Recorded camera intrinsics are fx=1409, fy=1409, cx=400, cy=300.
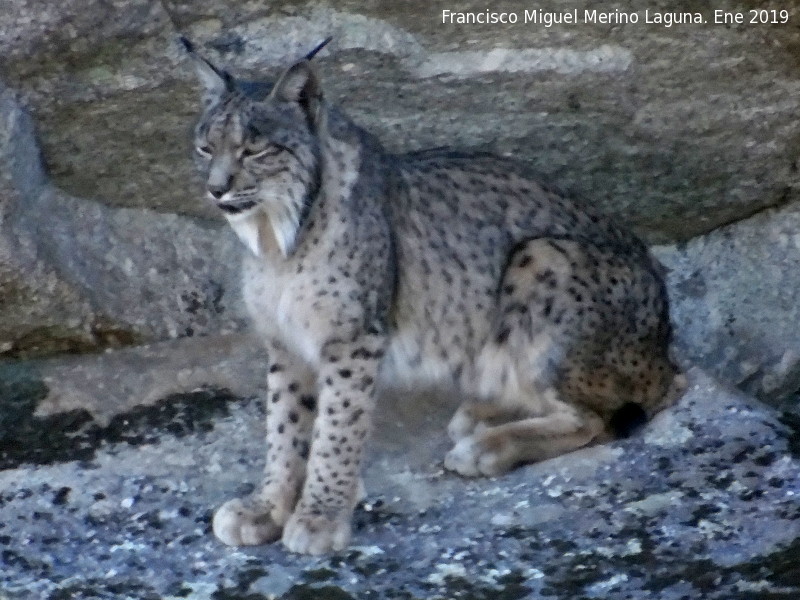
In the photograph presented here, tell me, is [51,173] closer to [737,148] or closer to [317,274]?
[317,274]

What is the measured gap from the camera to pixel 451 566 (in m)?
2.81

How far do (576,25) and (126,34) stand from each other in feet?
3.50

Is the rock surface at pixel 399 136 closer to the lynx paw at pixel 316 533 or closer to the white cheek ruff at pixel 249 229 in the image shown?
the white cheek ruff at pixel 249 229

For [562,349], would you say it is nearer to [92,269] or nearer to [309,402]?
[309,402]

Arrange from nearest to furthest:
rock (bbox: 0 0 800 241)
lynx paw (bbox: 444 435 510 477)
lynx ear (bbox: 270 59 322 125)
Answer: lynx ear (bbox: 270 59 322 125) < lynx paw (bbox: 444 435 510 477) < rock (bbox: 0 0 800 241)

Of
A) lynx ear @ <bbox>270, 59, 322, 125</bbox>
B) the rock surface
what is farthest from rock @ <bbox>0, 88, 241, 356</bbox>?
lynx ear @ <bbox>270, 59, 322, 125</bbox>

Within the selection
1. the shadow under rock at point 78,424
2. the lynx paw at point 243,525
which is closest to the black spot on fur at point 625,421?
the lynx paw at point 243,525

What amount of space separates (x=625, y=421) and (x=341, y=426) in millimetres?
697

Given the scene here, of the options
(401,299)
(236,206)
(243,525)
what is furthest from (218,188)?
(243,525)

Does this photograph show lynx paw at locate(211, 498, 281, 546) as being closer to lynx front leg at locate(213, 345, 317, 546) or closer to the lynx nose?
lynx front leg at locate(213, 345, 317, 546)

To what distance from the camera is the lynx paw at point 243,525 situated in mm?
2969

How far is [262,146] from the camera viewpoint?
9.50 ft

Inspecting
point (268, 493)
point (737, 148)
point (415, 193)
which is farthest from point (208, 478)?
point (737, 148)

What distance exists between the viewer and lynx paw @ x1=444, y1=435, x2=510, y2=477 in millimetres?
3209
